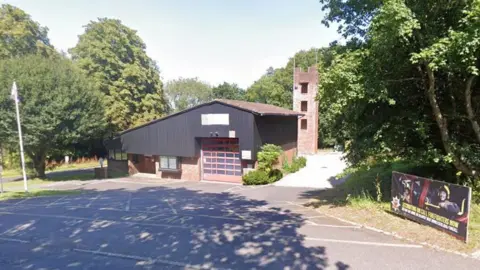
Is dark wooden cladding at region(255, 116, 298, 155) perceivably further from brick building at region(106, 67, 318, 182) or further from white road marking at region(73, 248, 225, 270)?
white road marking at region(73, 248, 225, 270)

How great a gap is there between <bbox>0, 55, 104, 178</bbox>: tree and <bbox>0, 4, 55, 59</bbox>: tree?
11.2m

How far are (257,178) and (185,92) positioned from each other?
152 ft

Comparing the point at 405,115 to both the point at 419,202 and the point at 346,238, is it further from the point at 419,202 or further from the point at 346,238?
the point at 346,238

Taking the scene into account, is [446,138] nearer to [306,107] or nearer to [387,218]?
[387,218]

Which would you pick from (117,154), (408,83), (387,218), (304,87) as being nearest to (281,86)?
(304,87)

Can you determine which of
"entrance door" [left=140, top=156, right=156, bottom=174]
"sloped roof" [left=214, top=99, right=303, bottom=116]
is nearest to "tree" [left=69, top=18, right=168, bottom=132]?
"entrance door" [left=140, top=156, right=156, bottom=174]

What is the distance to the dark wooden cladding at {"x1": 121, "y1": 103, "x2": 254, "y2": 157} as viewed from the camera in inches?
797

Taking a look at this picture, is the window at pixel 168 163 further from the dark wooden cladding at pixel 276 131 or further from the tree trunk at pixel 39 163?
the tree trunk at pixel 39 163

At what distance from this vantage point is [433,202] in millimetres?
7406

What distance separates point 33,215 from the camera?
10.6 meters

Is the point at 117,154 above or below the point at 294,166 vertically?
above

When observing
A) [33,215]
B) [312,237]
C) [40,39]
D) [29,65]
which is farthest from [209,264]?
[40,39]

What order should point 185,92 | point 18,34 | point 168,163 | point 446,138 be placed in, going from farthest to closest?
1. point 185,92
2. point 18,34
3. point 168,163
4. point 446,138

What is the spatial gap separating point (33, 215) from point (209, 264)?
27.5 feet
